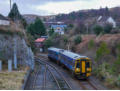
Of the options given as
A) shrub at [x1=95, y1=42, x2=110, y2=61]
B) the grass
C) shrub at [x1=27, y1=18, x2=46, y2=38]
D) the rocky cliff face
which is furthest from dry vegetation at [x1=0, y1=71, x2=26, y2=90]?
shrub at [x1=27, y1=18, x2=46, y2=38]

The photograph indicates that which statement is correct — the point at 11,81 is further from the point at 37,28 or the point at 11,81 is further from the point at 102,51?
the point at 37,28

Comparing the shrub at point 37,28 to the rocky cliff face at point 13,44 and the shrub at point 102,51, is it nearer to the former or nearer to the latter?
the rocky cliff face at point 13,44

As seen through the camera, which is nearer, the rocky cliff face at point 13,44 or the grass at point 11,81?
the grass at point 11,81

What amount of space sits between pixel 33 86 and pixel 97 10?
90.8m

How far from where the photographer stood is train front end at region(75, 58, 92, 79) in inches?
704

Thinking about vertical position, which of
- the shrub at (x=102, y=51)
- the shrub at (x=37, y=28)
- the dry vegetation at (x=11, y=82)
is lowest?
the dry vegetation at (x=11, y=82)

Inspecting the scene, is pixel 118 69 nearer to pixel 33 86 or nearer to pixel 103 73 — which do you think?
pixel 103 73

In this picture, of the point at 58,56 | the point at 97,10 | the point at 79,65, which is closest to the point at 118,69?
the point at 79,65

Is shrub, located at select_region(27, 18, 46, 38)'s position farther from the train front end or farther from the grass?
the train front end

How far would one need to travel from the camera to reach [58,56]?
88.7 feet

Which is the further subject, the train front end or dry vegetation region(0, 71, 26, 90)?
the train front end

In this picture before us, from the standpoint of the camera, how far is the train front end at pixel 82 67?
704 inches

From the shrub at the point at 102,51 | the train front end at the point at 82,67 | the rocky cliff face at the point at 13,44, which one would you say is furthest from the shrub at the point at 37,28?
the train front end at the point at 82,67

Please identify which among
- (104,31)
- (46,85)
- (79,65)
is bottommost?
(46,85)
